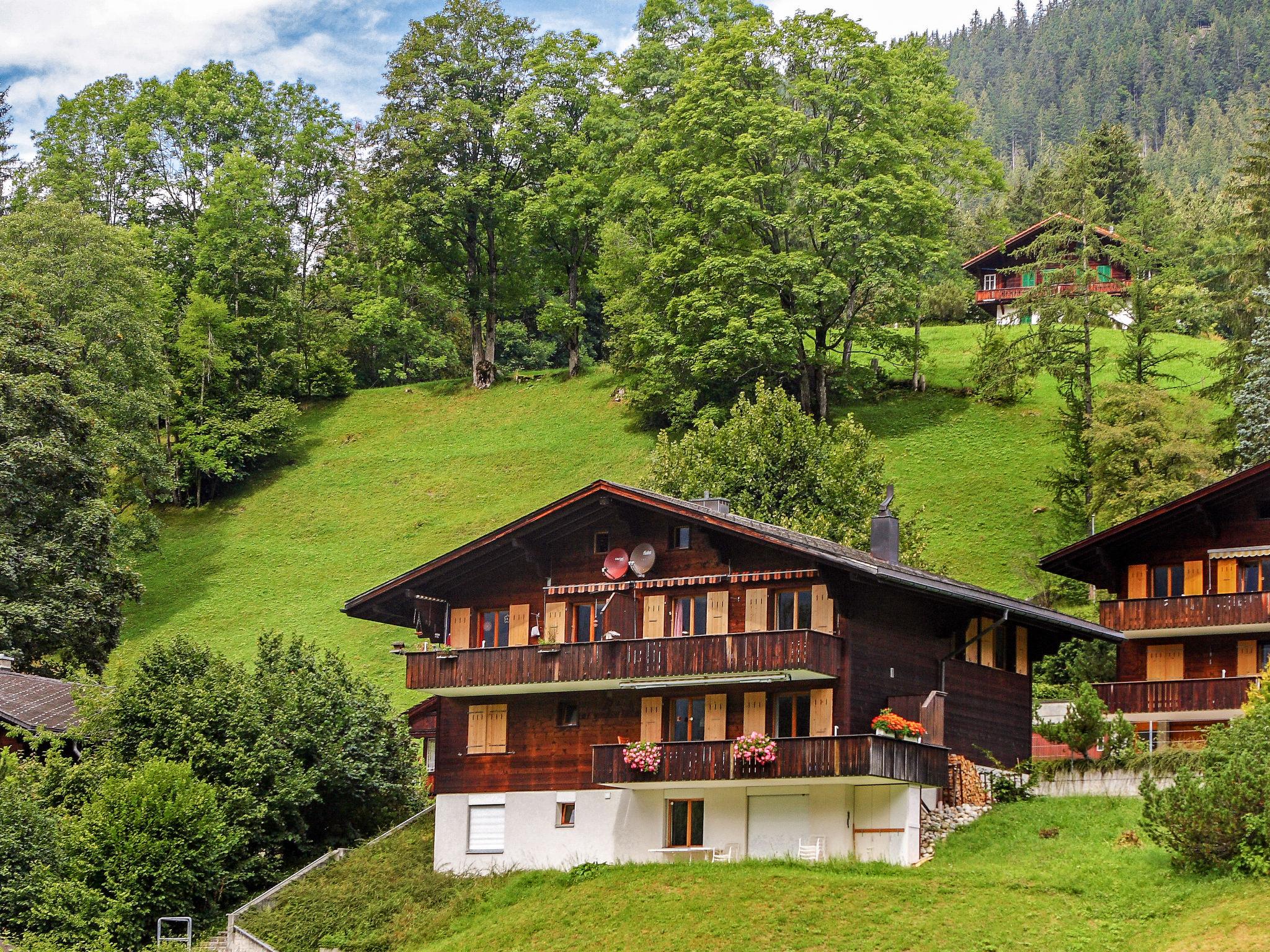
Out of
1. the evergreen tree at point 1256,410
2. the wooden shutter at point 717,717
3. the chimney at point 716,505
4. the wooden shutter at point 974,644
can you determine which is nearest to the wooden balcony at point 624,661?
the wooden shutter at point 717,717

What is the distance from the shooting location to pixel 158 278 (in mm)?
95375

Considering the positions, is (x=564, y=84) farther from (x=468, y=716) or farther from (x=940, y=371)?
(x=468, y=716)

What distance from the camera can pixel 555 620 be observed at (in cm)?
4416

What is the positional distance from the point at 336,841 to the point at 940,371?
48772 millimetres

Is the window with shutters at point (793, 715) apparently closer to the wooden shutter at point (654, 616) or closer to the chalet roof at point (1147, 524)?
the wooden shutter at point (654, 616)

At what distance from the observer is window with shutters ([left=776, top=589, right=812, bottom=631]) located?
41.0 metres

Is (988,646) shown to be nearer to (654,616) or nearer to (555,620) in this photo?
(654,616)

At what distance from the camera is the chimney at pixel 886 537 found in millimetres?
46312

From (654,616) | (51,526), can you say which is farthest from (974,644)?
(51,526)

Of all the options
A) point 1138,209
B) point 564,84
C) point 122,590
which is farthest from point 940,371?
point 122,590

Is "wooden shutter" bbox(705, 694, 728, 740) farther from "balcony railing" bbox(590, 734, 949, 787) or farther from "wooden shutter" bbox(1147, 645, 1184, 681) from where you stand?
"wooden shutter" bbox(1147, 645, 1184, 681)

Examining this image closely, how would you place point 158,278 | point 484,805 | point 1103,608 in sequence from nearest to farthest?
point 484,805, point 1103,608, point 158,278

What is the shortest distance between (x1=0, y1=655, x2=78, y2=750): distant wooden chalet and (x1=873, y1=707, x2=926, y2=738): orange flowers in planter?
73.5 ft

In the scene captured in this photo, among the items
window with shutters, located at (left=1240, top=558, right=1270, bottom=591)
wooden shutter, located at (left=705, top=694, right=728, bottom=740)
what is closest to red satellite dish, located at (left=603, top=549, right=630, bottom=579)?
wooden shutter, located at (left=705, top=694, right=728, bottom=740)
